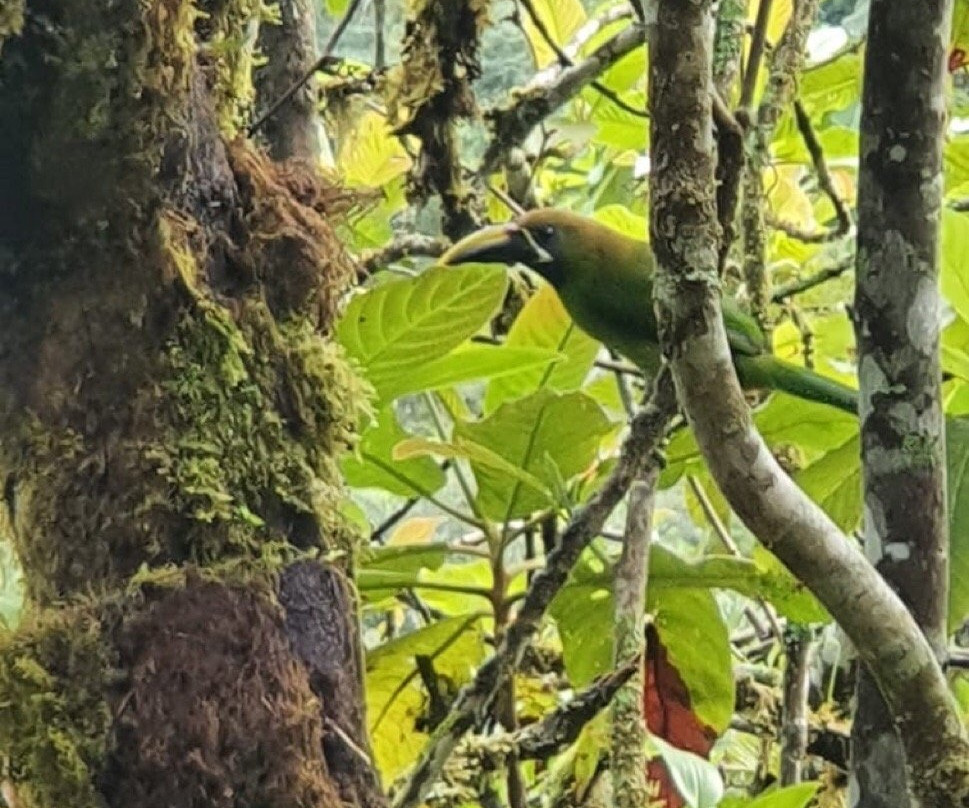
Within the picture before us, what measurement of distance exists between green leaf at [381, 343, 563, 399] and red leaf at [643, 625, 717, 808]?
0.36m

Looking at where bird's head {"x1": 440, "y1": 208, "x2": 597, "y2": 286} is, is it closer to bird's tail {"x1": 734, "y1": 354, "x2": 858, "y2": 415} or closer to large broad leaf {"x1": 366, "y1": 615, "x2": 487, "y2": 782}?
bird's tail {"x1": 734, "y1": 354, "x2": 858, "y2": 415}

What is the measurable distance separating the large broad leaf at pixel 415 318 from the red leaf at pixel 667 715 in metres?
0.39

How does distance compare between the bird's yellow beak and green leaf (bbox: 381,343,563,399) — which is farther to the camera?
the bird's yellow beak

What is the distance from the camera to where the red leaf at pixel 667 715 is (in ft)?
4.05

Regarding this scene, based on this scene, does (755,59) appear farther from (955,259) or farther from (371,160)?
(371,160)

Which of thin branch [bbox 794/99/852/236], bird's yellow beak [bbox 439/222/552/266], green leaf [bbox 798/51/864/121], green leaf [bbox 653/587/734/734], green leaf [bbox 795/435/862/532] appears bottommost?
green leaf [bbox 653/587/734/734]

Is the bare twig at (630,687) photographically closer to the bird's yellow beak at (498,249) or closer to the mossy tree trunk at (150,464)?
the mossy tree trunk at (150,464)

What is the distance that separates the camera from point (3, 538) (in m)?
0.88

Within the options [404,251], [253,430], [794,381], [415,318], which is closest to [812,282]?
[794,381]

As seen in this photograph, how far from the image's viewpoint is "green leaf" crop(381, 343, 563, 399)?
1.06 m

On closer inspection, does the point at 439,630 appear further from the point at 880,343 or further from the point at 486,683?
the point at 880,343

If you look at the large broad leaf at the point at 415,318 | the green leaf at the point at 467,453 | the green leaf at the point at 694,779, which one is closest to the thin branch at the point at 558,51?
the large broad leaf at the point at 415,318

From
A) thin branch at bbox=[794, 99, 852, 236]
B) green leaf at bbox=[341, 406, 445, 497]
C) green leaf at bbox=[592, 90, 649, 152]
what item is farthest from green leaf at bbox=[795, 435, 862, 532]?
green leaf at bbox=[592, 90, 649, 152]

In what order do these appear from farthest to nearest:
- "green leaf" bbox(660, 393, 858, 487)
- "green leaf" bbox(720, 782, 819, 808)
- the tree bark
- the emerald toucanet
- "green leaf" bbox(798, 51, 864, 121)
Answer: "green leaf" bbox(798, 51, 864, 121), the emerald toucanet, "green leaf" bbox(660, 393, 858, 487), "green leaf" bbox(720, 782, 819, 808), the tree bark
